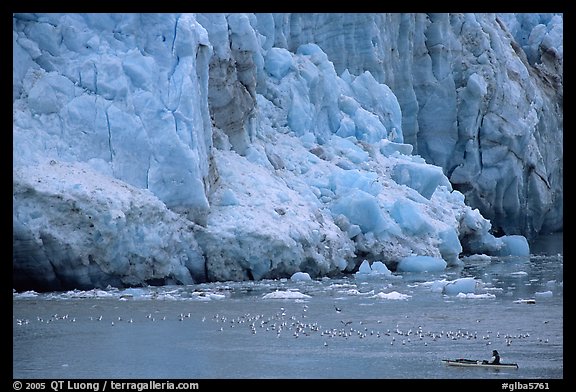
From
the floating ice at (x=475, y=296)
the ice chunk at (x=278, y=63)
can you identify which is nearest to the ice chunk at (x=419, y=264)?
the floating ice at (x=475, y=296)

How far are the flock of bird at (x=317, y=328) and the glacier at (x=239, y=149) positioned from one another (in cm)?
364

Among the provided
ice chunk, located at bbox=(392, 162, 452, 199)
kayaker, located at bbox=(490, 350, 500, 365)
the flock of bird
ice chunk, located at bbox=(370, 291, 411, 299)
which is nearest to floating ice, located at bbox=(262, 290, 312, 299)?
ice chunk, located at bbox=(370, 291, 411, 299)

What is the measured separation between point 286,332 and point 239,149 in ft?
37.4

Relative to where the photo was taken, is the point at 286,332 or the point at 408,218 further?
the point at 408,218

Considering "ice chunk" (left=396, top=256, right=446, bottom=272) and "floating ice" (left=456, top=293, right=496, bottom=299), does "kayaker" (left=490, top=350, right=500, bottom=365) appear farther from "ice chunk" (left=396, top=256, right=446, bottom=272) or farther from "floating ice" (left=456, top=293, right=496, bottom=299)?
"ice chunk" (left=396, top=256, right=446, bottom=272)

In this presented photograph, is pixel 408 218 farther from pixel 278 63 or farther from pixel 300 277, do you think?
pixel 278 63

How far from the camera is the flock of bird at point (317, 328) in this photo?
14750mm

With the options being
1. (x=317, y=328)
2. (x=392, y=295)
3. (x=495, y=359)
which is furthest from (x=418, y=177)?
(x=495, y=359)

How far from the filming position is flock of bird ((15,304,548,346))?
48.4 ft

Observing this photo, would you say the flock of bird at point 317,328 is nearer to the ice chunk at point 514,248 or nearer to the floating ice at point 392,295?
the floating ice at point 392,295

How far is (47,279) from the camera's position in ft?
64.7

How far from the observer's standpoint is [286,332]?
1539 centimetres

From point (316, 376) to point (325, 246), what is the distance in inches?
482
